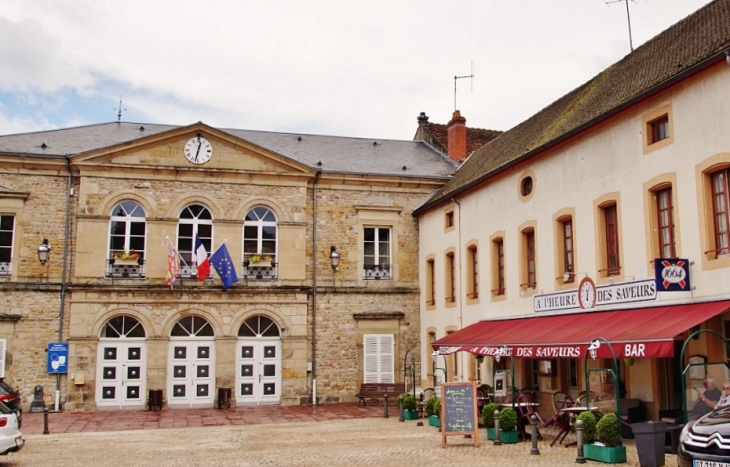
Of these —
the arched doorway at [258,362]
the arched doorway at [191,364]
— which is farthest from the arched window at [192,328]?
the arched doorway at [258,362]

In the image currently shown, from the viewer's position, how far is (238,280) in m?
22.8

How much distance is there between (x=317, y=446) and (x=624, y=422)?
533 cm

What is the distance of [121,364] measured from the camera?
71.6 feet

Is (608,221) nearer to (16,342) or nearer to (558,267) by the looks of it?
(558,267)

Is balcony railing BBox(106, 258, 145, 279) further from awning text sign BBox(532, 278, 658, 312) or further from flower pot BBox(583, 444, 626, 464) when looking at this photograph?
flower pot BBox(583, 444, 626, 464)

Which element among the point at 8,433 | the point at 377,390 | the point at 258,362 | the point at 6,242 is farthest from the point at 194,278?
the point at 8,433

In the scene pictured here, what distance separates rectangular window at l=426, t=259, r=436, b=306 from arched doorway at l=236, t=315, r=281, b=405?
15.4ft

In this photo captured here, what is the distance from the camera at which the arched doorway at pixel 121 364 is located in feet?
71.1

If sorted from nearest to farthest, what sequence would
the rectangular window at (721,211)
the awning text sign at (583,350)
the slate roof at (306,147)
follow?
the awning text sign at (583,350), the rectangular window at (721,211), the slate roof at (306,147)

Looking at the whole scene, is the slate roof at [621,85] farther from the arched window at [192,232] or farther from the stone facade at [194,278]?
the arched window at [192,232]

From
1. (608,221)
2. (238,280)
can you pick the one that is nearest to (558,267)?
(608,221)

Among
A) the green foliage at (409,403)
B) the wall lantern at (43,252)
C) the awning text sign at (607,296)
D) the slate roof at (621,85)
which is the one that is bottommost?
the green foliage at (409,403)

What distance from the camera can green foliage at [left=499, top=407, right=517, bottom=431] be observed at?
43.6 feet

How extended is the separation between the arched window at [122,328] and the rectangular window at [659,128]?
15064 millimetres
